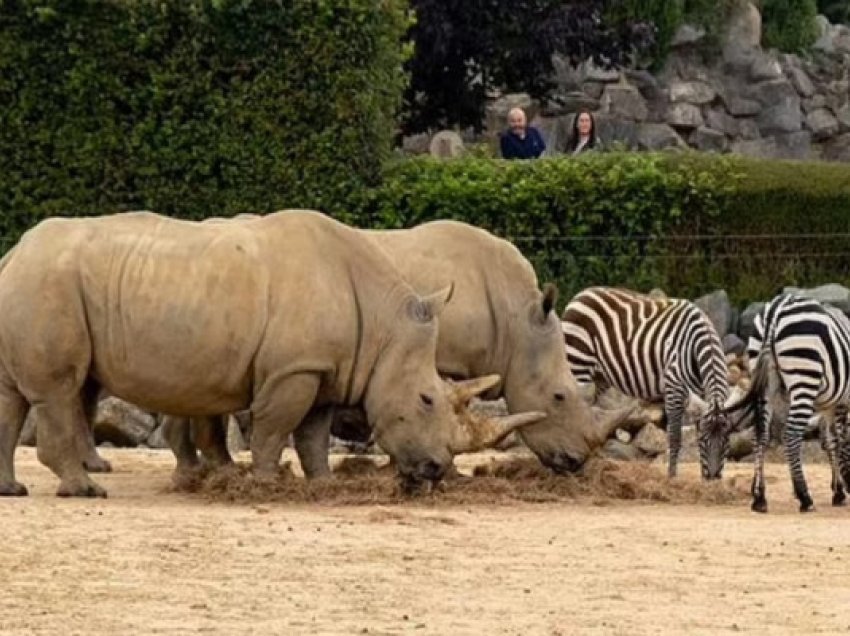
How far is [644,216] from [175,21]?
470 cm

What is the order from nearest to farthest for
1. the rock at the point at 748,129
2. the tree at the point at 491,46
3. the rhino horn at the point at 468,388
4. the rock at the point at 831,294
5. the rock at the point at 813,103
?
the rhino horn at the point at 468,388
the rock at the point at 831,294
the tree at the point at 491,46
the rock at the point at 748,129
the rock at the point at 813,103

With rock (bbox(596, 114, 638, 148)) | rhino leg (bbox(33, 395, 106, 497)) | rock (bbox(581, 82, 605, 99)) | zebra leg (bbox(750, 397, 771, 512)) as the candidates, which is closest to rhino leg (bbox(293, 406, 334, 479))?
rhino leg (bbox(33, 395, 106, 497))

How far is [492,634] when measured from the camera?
13.6 metres

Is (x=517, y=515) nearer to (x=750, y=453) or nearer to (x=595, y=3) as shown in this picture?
(x=750, y=453)

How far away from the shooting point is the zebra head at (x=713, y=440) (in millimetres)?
22109

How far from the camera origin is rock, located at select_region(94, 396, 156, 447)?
2512cm

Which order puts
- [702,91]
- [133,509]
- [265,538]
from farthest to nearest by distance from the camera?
[702,91]
[133,509]
[265,538]

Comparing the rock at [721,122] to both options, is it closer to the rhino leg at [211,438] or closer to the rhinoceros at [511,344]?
the rhinoceros at [511,344]

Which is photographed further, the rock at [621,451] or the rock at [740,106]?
the rock at [740,106]

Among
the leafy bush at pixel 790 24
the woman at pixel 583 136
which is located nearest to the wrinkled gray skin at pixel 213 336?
the woman at pixel 583 136

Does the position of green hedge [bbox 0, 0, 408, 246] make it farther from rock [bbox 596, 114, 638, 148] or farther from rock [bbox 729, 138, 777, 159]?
rock [bbox 729, 138, 777, 159]

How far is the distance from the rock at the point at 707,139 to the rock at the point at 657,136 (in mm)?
383

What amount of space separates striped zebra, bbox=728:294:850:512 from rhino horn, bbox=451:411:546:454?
1.71m

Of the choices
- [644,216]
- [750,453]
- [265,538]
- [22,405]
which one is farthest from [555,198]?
[265,538]
